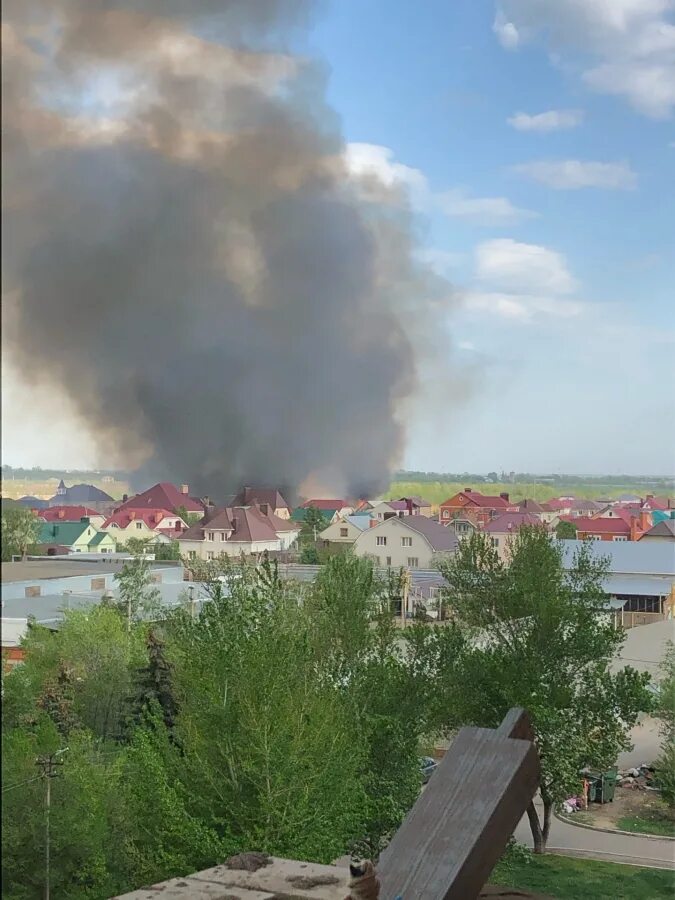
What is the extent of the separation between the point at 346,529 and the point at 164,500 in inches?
135

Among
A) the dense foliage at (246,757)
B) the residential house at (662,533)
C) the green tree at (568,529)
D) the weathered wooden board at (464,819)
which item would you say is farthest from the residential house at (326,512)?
the weathered wooden board at (464,819)

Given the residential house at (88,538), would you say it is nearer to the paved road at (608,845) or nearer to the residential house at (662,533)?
the paved road at (608,845)

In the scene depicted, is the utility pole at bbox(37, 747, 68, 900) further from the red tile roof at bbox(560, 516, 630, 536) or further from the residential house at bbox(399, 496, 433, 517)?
the residential house at bbox(399, 496, 433, 517)

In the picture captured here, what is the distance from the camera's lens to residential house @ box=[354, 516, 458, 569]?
9.01m

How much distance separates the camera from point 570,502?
922 cm

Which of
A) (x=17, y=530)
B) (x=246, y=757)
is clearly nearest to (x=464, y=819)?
(x=17, y=530)

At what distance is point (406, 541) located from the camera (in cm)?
956

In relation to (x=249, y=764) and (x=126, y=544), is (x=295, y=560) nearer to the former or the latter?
(x=126, y=544)

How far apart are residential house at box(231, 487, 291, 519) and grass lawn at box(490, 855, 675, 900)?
403 inches

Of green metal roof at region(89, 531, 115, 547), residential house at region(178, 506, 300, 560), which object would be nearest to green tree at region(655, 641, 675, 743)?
green metal roof at region(89, 531, 115, 547)

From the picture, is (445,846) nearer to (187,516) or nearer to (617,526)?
(617,526)

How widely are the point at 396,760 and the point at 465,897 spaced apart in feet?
8.04

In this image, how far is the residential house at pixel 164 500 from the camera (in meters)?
12.8

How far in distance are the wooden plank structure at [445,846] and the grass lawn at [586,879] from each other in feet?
7.03
